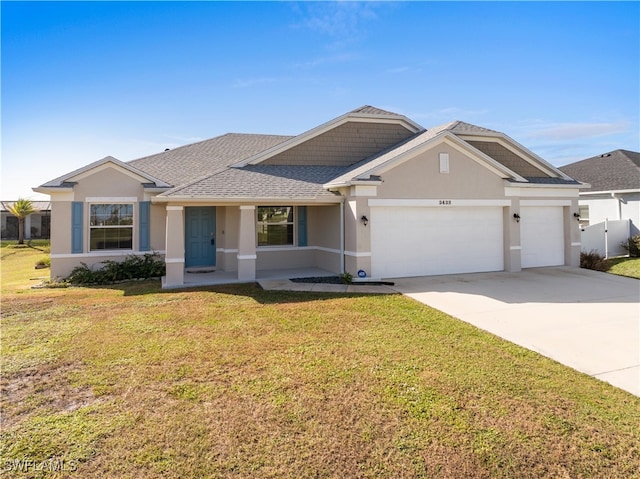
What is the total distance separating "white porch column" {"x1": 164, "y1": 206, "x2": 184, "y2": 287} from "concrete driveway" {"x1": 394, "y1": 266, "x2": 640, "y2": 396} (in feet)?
22.7

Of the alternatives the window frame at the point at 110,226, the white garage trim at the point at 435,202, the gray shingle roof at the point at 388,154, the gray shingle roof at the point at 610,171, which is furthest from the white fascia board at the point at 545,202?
the window frame at the point at 110,226

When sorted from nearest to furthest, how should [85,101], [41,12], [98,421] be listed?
[98,421] → [41,12] → [85,101]

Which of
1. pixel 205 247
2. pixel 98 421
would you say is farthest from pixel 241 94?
pixel 98 421

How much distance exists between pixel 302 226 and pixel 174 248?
521 centimetres

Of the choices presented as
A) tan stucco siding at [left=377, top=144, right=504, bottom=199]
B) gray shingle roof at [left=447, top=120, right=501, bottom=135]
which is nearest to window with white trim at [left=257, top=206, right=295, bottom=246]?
tan stucco siding at [left=377, top=144, right=504, bottom=199]

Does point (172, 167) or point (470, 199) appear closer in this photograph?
point (470, 199)

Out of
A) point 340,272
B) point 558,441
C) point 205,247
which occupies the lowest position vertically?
point 558,441

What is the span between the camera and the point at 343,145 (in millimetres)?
15070

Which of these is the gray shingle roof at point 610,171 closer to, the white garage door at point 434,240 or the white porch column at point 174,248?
the white garage door at point 434,240

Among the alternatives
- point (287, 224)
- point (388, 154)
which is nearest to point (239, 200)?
point (287, 224)

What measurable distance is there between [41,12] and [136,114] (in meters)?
4.77

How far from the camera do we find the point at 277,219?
1420cm

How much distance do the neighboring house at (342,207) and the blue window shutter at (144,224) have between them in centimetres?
4

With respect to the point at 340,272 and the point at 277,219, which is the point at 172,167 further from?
the point at 340,272
